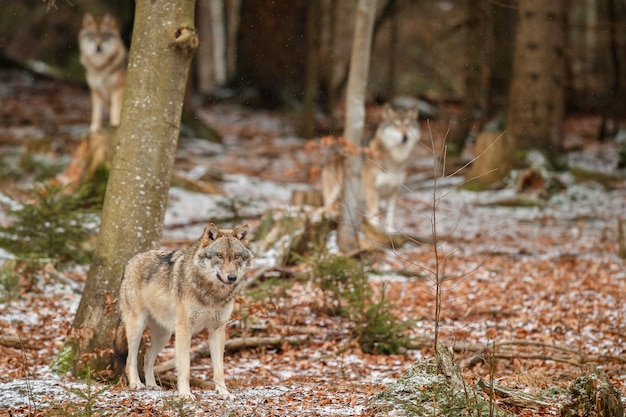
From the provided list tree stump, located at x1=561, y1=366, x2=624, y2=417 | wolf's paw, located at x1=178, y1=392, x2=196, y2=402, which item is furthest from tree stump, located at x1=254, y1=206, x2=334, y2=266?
tree stump, located at x1=561, y1=366, x2=624, y2=417

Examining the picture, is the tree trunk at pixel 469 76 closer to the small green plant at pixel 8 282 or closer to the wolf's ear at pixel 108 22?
the wolf's ear at pixel 108 22

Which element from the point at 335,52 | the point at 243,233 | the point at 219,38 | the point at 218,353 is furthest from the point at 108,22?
the point at 219,38

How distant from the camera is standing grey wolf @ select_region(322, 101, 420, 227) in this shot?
13859mm

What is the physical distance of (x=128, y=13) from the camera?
24.8 m

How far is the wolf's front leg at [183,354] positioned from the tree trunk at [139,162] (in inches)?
38.1

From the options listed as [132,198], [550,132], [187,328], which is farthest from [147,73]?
[550,132]

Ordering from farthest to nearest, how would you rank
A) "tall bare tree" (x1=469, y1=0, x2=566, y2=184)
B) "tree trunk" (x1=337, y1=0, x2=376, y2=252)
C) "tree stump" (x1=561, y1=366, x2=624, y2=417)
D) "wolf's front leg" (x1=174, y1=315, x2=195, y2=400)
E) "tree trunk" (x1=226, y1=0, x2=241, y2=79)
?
"tree trunk" (x1=226, y1=0, x2=241, y2=79)
"tall bare tree" (x1=469, y1=0, x2=566, y2=184)
"tree trunk" (x1=337, y1=0, x2=376, y2=252)
"wolf's front leg" (x1=174, y1=315, x2=195, y2=400)
"tree stump" (x1=561, y1=366, x2=624, y2=417)

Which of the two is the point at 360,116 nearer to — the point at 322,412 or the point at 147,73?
the point at 147,73

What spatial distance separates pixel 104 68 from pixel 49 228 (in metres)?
6.17

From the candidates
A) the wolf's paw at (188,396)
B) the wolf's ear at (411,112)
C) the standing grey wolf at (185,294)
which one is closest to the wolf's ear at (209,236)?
the standing grey wolf at (185,294)

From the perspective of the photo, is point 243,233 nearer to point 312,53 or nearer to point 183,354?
point 183,354

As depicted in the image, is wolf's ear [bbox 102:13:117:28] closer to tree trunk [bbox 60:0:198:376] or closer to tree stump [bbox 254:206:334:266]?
tree stump [bbox 254:206:334:266]

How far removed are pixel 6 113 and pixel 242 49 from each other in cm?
944

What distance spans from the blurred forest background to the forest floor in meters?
4.52
